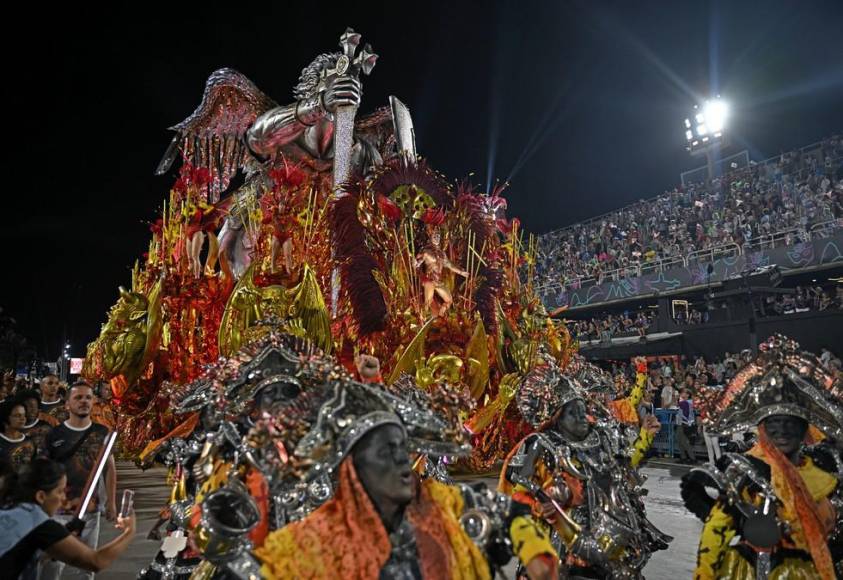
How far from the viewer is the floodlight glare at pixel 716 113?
31812mm

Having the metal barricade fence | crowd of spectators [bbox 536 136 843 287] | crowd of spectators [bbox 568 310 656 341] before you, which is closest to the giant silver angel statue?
the metal barricade fence

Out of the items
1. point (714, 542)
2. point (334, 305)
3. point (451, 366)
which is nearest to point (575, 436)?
point (714, 542)

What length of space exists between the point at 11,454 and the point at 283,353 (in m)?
2.18

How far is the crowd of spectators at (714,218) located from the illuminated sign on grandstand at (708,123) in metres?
7.70

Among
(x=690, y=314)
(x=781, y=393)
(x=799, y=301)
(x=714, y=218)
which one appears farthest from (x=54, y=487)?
(x=714, y=218)

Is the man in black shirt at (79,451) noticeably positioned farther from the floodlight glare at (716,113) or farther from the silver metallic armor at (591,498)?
the floodlight glare at (716,113)

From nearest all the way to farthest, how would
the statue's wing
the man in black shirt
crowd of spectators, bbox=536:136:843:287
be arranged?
the man in black shirt
the statue's wing
crowd of spectators, bbox=536:136:843:287

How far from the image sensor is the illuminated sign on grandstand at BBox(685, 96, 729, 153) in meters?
31.9

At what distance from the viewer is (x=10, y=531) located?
2637 millimetres

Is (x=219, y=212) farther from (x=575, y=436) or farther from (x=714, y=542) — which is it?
(x=714, y=542)

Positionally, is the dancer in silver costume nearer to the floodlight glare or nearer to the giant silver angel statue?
the giant silver angel statue

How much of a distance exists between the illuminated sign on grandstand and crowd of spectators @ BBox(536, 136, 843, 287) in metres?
7.70

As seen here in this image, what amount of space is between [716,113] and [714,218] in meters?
11.7

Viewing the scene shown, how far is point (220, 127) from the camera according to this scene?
38.9ft
